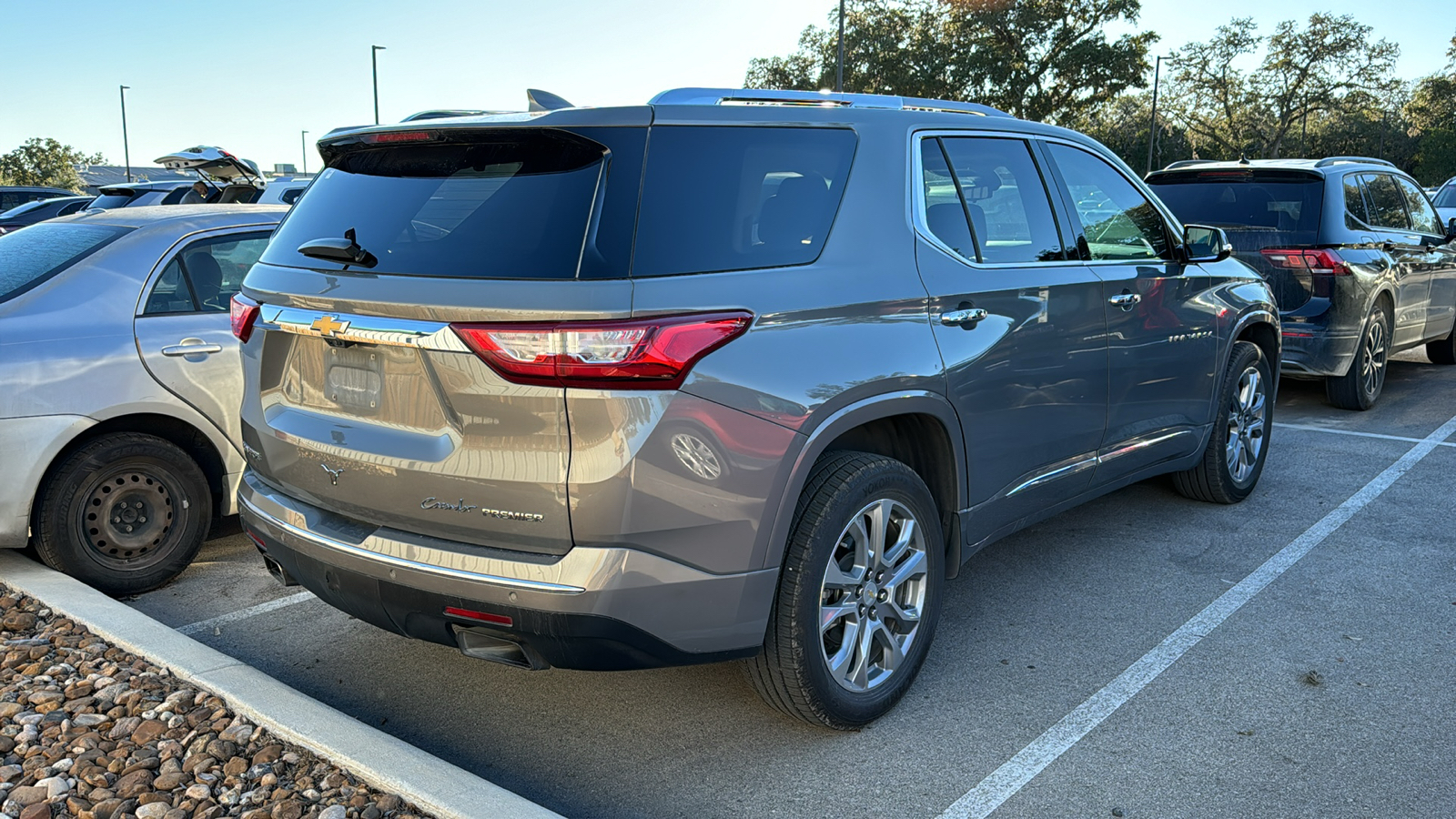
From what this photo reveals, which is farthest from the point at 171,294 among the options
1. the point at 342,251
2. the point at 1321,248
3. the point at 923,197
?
the point at 1321,248

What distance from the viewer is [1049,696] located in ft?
12.0

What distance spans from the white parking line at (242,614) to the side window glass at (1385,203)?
7.56 m

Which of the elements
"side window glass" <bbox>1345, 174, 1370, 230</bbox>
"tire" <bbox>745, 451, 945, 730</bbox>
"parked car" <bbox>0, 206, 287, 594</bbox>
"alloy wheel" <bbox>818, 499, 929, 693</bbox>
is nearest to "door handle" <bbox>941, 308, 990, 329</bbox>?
"tire" <bbox>745, 451, 945, 730</bbox>

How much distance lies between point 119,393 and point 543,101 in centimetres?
262

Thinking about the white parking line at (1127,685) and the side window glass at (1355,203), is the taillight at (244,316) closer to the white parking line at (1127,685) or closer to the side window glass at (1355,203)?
the white parking line at (1127,685)

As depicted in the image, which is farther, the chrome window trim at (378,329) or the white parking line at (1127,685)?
the white parking line at (1127,685)

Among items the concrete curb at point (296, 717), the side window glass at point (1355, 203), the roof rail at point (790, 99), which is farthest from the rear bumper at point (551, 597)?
the side window glass at point (1355, 203)

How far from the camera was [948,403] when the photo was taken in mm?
3520

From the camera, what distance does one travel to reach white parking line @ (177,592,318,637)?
14.3 ft

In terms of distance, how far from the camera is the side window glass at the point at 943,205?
362 cm

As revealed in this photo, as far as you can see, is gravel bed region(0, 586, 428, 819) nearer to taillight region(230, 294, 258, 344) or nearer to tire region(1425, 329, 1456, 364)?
taillight region(230, 294, 258, 344)

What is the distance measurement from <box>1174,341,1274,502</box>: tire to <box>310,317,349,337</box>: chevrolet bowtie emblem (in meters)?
4.11

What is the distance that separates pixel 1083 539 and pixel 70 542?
14.4ft

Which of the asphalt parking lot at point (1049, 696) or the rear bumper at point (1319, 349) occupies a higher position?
the rear bumper at point (1319, 349)
